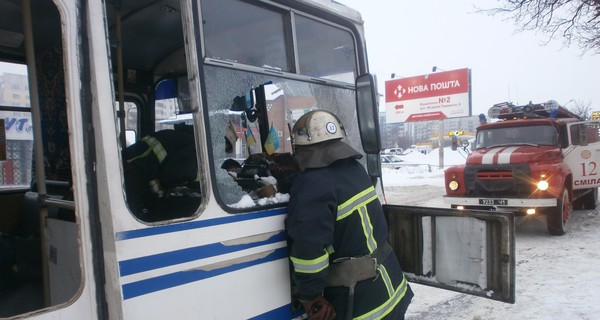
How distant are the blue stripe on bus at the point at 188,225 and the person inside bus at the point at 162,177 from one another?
1.04ft

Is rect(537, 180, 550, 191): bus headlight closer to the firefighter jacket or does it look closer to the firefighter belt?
the firefighter jacket

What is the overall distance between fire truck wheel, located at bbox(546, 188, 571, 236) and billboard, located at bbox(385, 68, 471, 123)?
19458 millimetres

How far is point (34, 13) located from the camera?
239cm

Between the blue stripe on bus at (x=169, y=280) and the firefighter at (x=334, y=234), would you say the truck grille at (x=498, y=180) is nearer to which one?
the firefighter at (x=334, y=234)

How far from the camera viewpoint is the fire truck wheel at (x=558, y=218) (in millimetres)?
7520

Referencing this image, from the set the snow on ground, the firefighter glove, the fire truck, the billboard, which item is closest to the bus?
the firefighter glove

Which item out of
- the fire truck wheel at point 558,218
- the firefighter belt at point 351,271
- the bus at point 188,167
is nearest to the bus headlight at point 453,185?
the fire truck wheel at point 558,218

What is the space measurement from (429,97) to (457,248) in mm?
26400

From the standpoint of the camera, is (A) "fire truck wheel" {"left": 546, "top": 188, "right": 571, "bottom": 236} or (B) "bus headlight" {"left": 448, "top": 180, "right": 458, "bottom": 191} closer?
(A) "fire truck wheel" {"left": 546, "top": 188, "right": 571, "bottom": 236}

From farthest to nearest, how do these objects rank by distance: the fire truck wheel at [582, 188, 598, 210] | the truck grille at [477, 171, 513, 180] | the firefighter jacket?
1. the fire truck wheel at [582, 188, 598, 210]
2. the truck grille at [477, 171, 513, 180]
3. the firefighter jacket

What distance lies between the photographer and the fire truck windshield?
27.2 ft

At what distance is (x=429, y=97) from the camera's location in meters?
27.6

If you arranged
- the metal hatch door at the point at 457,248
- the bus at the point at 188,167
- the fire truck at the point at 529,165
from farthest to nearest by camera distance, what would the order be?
the fire truck at the point at 529,165 → the metal hatch door at the point at 457,248 → the bus at the point at 188,167

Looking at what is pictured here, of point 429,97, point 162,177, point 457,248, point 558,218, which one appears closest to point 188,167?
point 162,177
